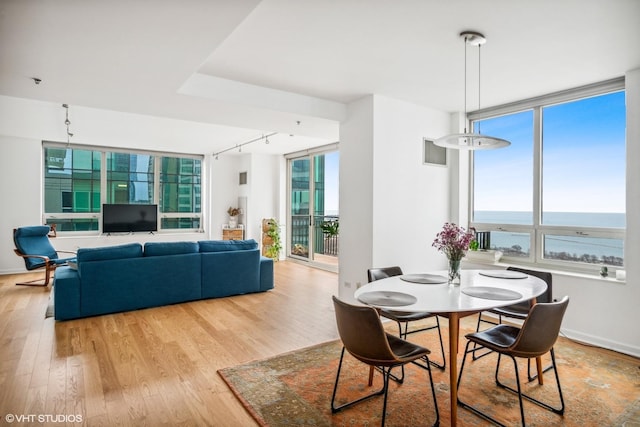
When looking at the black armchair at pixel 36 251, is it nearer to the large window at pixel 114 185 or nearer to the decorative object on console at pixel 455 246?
the large window at pixel 114 185

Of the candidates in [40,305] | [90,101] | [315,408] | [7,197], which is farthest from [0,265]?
[315,408]

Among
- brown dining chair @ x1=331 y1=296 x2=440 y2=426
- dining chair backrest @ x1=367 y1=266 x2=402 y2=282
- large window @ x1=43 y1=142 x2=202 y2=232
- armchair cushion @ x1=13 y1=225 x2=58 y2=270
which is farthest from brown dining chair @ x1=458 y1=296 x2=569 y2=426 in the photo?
large window @ x1=43 y1=142 x2=202 y2=232

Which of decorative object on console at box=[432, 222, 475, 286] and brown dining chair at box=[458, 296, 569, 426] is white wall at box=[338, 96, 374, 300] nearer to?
decorative object on console at box=[432, 222, 475, 286]

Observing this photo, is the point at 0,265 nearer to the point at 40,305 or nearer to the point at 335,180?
the point at 40,305

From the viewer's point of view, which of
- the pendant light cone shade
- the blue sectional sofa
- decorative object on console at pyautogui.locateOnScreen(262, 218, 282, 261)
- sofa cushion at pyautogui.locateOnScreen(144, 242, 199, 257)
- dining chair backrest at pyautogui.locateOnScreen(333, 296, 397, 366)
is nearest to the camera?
dining chair backrest at pyautogui.locateOnScreen(333, 296, 397, 366)

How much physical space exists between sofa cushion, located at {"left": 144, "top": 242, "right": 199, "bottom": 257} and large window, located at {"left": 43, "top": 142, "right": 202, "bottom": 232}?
14.0 feet

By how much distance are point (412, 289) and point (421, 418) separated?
2.71 ft

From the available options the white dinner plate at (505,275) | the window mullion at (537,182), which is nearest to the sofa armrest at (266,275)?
the white dinner plate at (505,275)

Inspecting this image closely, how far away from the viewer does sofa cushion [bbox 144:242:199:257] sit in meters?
4.68

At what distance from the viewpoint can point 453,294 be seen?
98.7 inches

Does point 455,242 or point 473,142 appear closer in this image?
point 455,242

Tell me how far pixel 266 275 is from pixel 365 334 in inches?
148

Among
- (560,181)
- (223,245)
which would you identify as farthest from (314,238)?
(560,181)

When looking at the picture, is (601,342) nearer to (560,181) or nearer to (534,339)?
(560,181)
